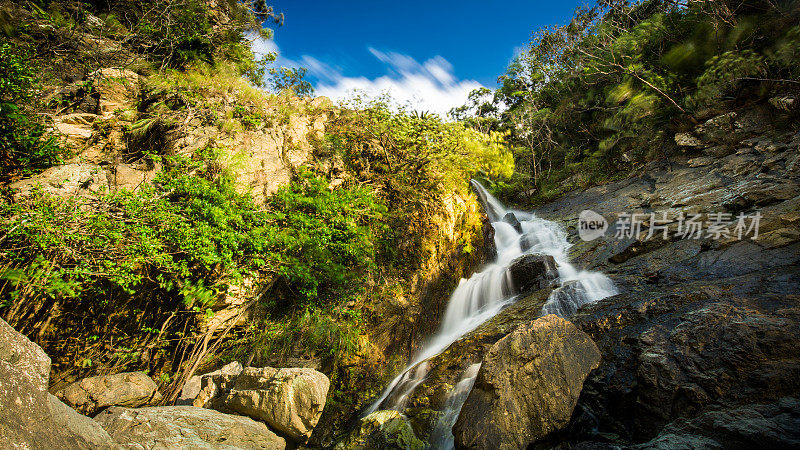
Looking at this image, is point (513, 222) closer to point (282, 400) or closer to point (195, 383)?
point (282, 400)

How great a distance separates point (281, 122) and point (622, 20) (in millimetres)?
21822

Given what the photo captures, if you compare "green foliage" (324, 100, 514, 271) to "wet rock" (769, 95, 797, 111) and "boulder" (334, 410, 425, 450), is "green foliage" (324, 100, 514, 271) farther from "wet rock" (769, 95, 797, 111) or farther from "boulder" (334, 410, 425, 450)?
"wet rock" (769, 95, 797, 111)

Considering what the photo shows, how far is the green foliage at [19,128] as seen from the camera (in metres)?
5.16

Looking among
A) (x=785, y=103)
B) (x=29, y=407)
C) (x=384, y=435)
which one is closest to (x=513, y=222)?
(x=785, y=103)

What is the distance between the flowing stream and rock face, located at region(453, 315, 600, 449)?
2.79ft

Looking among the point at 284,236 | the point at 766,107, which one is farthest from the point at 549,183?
the point at 284,236

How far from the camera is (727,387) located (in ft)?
10.9

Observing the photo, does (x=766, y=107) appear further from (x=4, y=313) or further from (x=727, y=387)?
(x=4, y=313)

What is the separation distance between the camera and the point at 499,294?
9250mm

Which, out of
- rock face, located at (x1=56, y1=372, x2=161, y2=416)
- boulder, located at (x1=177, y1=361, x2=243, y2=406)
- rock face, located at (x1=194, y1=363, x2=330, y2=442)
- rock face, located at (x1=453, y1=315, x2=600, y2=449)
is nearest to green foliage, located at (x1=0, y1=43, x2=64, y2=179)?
rock face, located at (x1=56, y1=372, x2=161, y2=416)

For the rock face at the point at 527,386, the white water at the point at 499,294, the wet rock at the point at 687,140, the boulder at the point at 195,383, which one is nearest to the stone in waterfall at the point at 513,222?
the white water at the point at 499,294

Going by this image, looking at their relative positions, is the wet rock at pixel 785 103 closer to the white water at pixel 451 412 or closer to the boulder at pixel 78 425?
the white water at pixel 451 412

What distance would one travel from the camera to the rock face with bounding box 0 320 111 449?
2.08 meters

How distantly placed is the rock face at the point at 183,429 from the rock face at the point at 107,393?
749 mm
